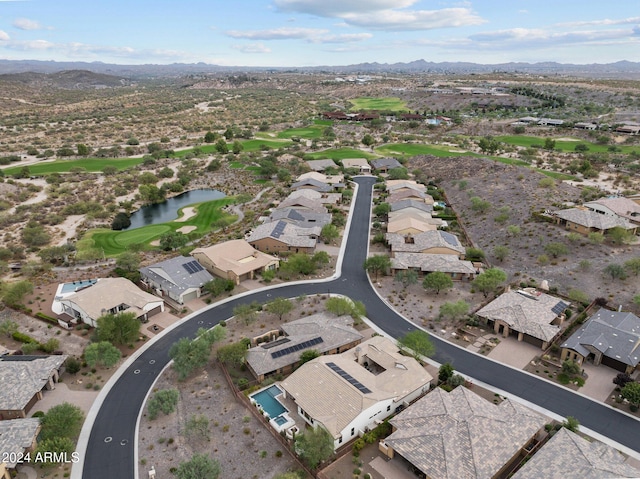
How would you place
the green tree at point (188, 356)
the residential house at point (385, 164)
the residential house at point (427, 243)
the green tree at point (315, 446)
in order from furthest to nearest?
the residential house at point (385, 164)
the residential house at point (427, 243)
the green tree at point (188, 356)
the green tree at point (315, 446)

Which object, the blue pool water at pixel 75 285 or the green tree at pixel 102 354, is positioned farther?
the blue pool water at pixel 75 285

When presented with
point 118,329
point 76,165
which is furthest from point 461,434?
point 76,165

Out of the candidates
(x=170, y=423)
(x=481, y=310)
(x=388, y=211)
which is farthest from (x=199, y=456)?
(x=388, y=211)

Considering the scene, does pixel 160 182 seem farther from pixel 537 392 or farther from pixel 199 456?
pixel 537 392

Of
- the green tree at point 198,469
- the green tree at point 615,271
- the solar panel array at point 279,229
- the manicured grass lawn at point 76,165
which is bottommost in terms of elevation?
the green tree at point 198,469

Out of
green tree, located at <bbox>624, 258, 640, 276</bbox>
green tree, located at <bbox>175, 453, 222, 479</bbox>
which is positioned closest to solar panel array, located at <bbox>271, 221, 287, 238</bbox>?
green tree, located at <bbox>175, 453, 222, 479</bbox>

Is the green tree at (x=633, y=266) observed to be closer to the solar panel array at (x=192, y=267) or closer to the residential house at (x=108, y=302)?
the solar panel array at (x=192, y=267)

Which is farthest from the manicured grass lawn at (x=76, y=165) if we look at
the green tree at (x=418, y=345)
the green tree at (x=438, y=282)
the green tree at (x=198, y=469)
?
the green tree at (x=198, y=469)
